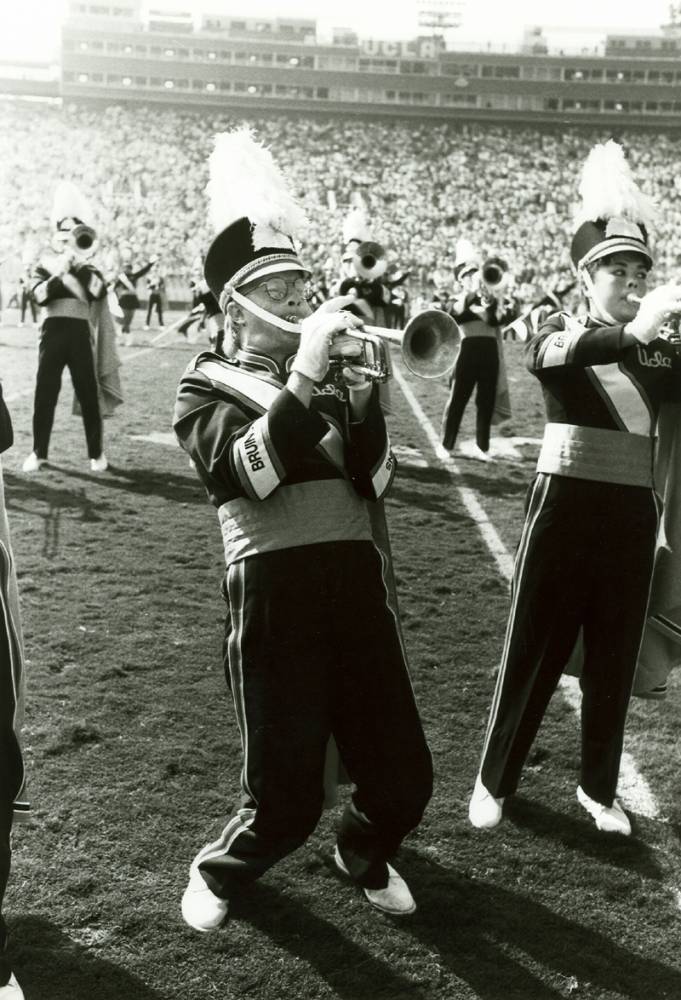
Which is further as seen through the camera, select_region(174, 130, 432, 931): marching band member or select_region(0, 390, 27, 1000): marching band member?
select_region(174, 130, 432, 931): marching band member

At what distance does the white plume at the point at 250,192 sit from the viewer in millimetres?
3127

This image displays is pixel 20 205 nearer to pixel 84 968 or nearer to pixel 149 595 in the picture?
pixel 149 595

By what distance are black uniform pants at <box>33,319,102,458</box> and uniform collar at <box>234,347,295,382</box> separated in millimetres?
6108

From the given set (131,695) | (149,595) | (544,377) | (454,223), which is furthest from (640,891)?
(454,223)

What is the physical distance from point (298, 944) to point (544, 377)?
6.10ft

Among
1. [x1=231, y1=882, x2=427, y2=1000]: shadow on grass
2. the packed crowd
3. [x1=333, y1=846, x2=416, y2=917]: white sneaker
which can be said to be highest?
the packed crowd

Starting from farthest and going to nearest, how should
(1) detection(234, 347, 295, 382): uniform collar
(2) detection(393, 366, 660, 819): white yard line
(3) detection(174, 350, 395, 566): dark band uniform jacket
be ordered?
(2) detection(393, 366, 660, 819): white yard line < (1) detection(234, 347, 295, 382): uniform collar < (3) detection(174, 350, 395, 566): dark band uniform jacket

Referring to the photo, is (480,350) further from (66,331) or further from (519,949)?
(519,949)

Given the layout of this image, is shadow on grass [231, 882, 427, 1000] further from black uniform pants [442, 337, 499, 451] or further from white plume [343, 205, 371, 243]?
white plume [343, 205, 371, 243]

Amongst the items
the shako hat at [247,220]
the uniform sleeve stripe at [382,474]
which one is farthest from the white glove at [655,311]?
the shako hat at [247,220]

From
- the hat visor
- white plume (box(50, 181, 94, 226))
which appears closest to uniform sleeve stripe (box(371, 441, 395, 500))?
the hat visor

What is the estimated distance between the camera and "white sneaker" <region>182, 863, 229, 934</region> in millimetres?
3059

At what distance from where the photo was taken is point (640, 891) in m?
3.32

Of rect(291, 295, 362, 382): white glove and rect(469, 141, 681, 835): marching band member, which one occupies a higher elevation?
rect(291, 295, 362, 382): white glove
